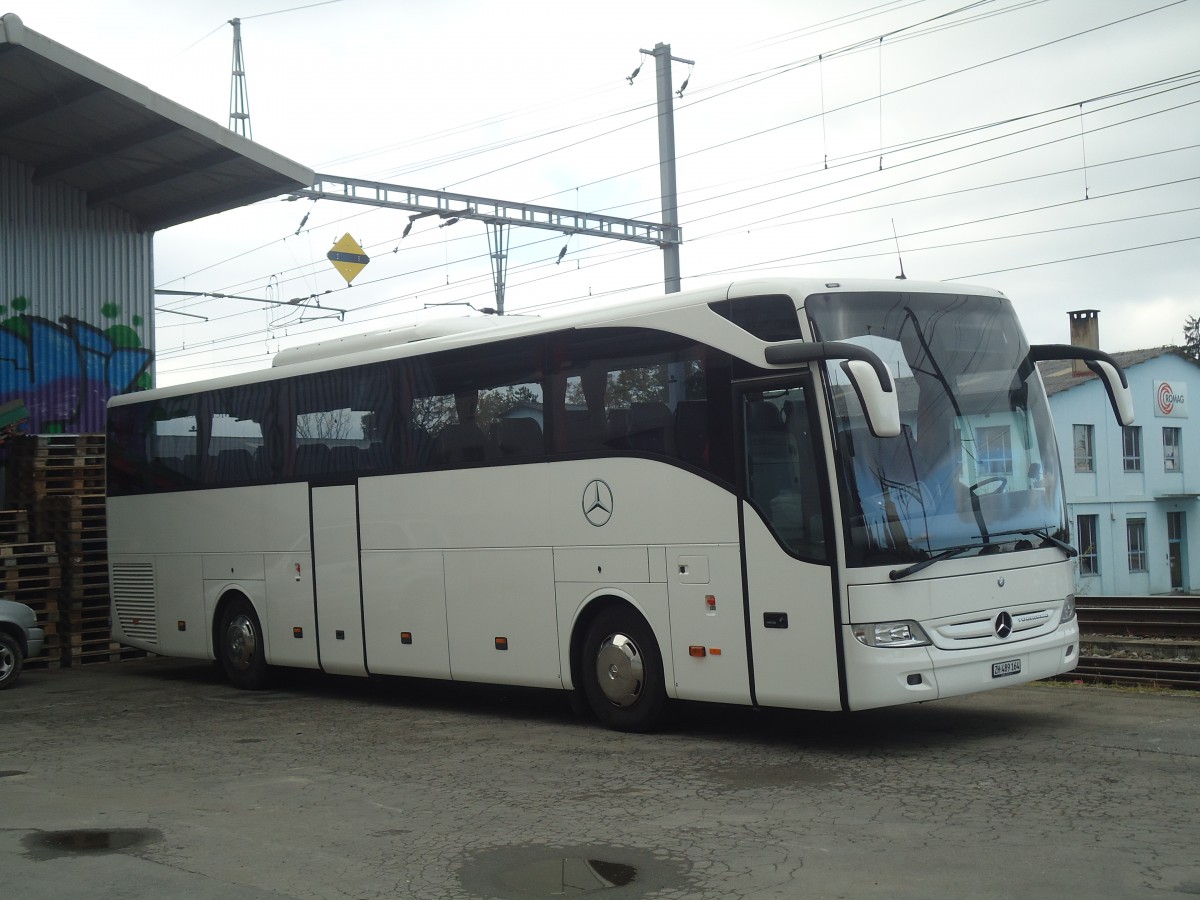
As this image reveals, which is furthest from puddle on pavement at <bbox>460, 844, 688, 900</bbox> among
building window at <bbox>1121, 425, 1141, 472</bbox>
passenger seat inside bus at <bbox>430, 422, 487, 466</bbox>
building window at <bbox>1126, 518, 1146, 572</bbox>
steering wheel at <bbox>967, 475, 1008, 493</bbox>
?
building window at <bbox>1126, 518, 1146, 572</bbox>

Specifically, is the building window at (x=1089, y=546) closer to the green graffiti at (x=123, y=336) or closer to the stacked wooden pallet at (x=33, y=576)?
the green graffiti at (x=123, y=336)

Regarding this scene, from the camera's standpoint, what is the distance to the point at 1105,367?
34.4 feet

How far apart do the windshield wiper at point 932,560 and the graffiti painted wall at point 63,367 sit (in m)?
14.1

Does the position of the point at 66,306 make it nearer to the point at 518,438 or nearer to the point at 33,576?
the point at 33,576

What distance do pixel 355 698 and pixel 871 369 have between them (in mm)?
7852

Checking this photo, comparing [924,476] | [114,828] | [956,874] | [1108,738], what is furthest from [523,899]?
[1108,738]

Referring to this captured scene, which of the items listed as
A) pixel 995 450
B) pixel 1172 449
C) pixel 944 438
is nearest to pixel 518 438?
pixel 944 438

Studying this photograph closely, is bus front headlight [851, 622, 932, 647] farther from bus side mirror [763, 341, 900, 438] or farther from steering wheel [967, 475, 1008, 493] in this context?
bus side mirror [763, 341, 900, 438]

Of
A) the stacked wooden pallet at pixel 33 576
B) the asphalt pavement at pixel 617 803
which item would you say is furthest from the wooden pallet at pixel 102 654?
the asphalt pavement at pixel 617 803

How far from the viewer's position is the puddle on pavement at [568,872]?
6059 millimetres

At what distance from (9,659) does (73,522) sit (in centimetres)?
310

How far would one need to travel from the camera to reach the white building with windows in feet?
153

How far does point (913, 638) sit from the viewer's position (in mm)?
9016

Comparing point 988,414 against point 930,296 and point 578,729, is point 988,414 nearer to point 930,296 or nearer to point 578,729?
point 930,296
